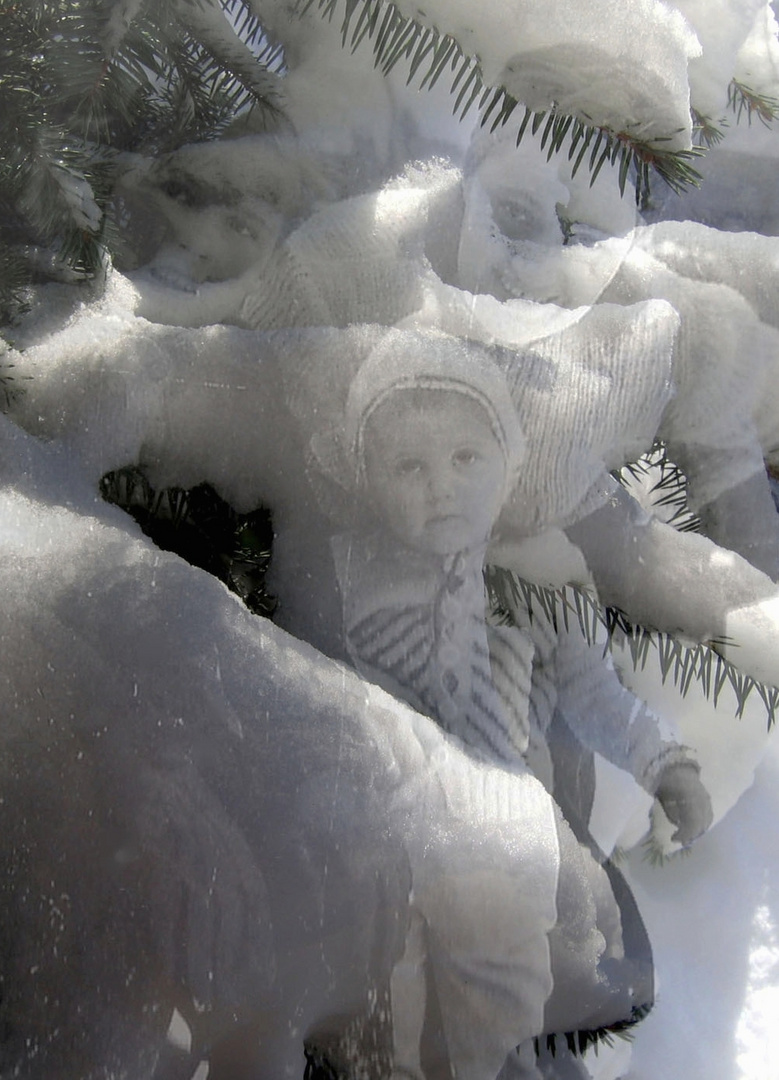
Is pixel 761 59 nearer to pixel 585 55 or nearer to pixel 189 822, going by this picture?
pixel 585 55

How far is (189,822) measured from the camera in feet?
1.14

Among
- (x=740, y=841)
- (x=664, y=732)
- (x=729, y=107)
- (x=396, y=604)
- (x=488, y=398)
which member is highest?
(x=729, y=107)

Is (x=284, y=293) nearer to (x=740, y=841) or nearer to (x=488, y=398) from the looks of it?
(x=488, y=398)

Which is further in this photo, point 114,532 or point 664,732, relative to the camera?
point 664,732

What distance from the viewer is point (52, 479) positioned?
0.40m

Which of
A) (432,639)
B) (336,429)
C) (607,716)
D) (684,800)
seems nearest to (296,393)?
(336,429)

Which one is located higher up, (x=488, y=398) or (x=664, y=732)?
(x=488, y=398)

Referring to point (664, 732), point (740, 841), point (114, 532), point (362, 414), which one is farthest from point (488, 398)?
point (740, 841)

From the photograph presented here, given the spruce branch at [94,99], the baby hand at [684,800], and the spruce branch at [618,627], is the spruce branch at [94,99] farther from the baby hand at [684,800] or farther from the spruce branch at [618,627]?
the baby hand at [684,800]

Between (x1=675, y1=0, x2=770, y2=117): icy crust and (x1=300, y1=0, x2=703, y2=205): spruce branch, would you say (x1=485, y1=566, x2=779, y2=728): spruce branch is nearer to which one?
(x1=300, y1=0, x2=703, y2=205): spruce branch

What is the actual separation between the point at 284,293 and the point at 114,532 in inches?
7.1

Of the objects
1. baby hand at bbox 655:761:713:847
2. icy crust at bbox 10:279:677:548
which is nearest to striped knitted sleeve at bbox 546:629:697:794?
baby hand at bbox 655:761:713:847

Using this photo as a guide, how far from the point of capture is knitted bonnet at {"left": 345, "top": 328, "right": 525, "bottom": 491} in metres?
0.45

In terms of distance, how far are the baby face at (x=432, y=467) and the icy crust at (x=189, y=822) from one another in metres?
0.09
